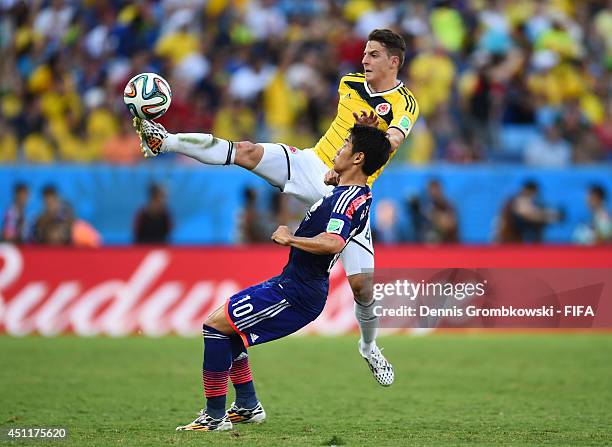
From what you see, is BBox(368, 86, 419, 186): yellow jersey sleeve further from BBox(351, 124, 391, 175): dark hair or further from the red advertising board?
the red advertising board

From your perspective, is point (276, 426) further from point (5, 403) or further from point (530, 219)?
point (530, 219)

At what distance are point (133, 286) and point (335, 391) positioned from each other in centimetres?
621

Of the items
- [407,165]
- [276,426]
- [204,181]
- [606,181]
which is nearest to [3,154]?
[204,181]

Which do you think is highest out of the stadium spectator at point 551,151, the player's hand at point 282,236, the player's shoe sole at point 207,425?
the stadium spectator at point 551,151

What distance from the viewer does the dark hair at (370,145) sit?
9.16 m

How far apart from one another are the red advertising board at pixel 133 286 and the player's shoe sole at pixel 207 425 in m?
8.22

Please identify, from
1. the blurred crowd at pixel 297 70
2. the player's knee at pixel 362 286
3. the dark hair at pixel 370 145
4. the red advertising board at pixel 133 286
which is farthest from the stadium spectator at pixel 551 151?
the dark hair at pixel 370 145

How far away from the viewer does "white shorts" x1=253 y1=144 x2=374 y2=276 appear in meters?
10.2

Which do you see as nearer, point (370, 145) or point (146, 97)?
point (370, 145)

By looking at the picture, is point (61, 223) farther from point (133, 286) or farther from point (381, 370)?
point (381, 370)

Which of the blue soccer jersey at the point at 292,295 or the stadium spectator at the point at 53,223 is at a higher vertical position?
the stadium spectator at the point at 53,223

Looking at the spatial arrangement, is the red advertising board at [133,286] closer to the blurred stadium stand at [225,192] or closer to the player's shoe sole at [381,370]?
the blurred stadium stand at [225,192]

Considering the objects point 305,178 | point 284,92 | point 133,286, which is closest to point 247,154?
point 305,178
